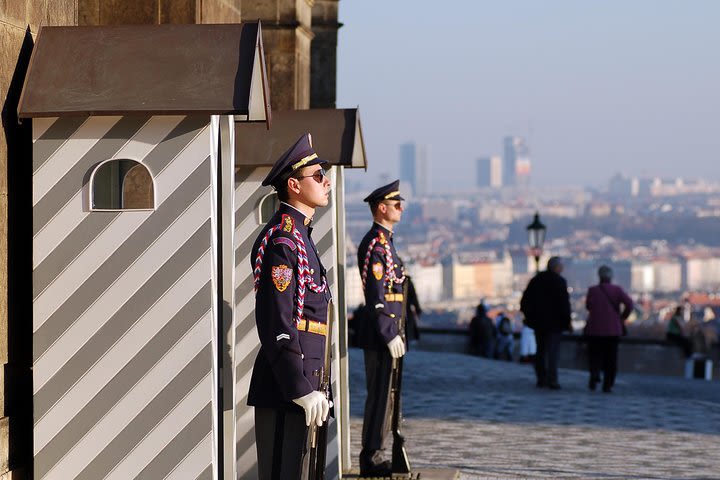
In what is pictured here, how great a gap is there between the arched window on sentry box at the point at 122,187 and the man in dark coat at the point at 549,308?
969 cm

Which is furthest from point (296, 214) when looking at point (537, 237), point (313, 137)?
point (537, 237)

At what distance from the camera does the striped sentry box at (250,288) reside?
9.30 metres

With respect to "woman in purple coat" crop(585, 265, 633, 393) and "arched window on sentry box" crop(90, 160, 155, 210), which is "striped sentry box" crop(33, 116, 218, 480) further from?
"woman in purple coat" crop(585, 265, 633, 393)

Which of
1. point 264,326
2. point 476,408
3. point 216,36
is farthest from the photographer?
point 476,408

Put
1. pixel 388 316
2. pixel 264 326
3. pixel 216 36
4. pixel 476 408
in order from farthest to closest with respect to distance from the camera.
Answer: pixel 476 408 < pixel 388 316 < pixel 216 36 < pixel 264 326

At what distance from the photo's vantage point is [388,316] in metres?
9.40

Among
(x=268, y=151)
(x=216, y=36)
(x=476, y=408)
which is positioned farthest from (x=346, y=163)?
(x=476, y=408)

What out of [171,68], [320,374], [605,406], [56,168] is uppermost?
[171,68]

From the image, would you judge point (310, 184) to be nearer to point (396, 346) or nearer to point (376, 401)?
point (396, 346)

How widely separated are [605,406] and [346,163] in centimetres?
733

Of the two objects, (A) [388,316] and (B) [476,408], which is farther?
(B) [476,408]

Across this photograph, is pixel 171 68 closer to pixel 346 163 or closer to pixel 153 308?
pixel 153 308

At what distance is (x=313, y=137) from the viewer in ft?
Result: 32.5

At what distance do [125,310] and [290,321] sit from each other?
709 millimetres
